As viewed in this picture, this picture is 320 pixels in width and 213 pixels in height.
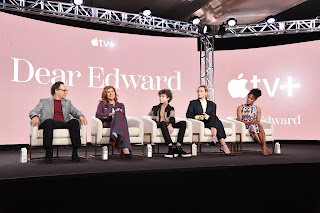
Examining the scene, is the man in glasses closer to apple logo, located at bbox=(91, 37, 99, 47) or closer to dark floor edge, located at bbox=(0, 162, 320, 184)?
dark floor edge, located at bbox=(0, 162, 320, 184)

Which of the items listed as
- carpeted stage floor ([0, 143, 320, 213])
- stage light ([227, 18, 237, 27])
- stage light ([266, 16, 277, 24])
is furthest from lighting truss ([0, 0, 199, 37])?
carpeted stage floor ([0, 143, 320, 213])

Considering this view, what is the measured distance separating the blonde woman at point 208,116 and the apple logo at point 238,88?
3.02 metres

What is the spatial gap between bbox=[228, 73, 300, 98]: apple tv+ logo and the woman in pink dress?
270 centimetres

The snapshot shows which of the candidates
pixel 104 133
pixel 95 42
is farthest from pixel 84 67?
pixel 104 133

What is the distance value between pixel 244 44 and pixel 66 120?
5.82 metres

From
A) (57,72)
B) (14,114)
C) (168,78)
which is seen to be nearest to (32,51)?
(57,72)

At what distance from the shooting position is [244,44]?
8.88 meters

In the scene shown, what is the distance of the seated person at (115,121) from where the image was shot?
4582mm

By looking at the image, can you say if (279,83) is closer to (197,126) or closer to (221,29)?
(221,29)

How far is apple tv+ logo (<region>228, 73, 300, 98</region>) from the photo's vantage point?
26.6 ft

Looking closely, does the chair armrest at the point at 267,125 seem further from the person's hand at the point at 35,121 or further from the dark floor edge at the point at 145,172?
the person's hand at the point at 35,121

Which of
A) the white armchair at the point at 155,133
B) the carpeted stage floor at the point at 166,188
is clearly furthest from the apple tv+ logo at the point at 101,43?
the carpeted stage floor at the point at 166,188

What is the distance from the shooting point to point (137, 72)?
749cm

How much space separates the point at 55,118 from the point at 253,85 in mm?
5359
